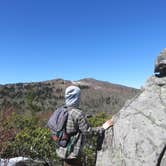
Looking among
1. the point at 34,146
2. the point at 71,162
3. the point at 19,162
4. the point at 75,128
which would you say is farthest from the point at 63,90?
the point at 75,128

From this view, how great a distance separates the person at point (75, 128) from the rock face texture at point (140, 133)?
45 centimetres

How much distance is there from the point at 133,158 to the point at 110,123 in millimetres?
701

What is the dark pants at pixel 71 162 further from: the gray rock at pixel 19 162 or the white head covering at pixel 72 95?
the gray rock at pixel 19 162

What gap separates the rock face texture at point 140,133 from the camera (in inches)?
224

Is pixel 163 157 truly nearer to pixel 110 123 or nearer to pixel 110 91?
pixel 110 123

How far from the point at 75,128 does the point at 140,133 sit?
98cm

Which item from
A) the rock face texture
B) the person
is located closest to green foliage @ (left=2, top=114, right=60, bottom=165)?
the rock face texture

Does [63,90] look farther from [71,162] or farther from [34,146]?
[71,162]

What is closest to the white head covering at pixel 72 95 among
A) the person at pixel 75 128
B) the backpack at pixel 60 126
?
the person at pixel 75 128

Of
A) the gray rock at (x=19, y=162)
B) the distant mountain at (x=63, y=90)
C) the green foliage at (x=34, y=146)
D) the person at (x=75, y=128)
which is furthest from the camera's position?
the distant mountain at (x=63, y=90)

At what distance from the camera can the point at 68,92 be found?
5.81m

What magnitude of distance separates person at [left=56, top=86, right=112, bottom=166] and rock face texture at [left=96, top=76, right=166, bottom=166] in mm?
455

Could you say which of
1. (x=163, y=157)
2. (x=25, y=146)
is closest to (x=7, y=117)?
(x=25, y=146)

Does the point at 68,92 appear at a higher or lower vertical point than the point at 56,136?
higher
